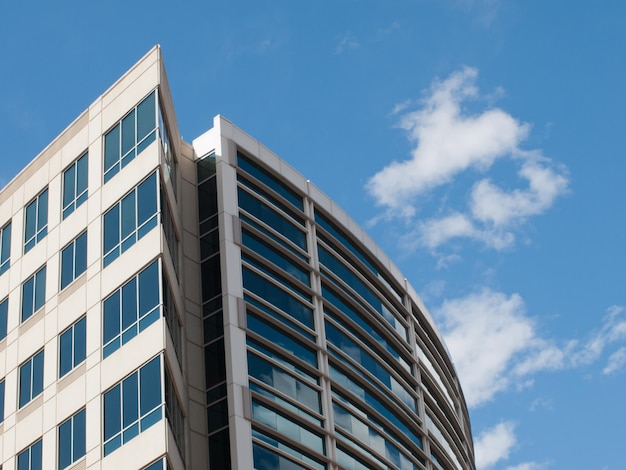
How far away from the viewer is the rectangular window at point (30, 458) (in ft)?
151

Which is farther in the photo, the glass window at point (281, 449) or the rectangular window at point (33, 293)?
the rectangular window at point (33, 293)

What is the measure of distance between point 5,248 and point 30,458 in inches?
457

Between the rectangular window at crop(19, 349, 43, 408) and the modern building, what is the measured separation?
91mm

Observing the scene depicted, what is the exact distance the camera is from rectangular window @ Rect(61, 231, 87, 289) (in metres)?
48.8

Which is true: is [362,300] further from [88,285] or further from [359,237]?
[88,285]

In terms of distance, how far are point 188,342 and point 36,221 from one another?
10.1 meters

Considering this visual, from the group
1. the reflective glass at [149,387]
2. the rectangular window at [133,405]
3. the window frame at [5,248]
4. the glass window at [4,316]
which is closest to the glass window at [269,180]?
the window frame at [5,248]

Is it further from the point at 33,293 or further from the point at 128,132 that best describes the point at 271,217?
the point at 33,293

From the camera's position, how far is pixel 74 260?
49.2 meters

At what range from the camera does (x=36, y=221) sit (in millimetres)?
52906

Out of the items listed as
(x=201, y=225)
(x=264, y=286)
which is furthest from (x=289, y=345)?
(x=201, y=225)

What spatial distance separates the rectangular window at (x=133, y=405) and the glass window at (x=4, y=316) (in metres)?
10.1

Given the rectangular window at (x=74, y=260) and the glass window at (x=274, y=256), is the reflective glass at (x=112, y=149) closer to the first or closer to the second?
the rectangular window at (x=74, y=260)

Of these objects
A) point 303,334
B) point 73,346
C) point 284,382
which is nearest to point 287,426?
point 284,382
